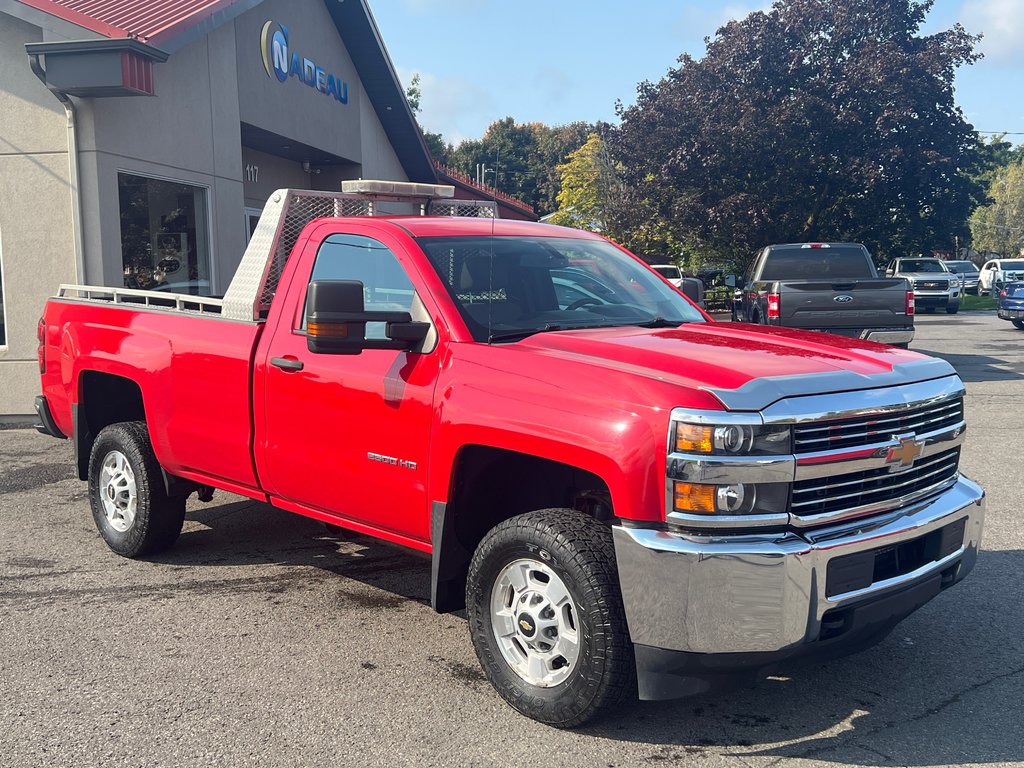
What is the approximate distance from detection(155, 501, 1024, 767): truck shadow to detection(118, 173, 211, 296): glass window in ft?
24.7

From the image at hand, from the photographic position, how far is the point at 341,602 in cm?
529

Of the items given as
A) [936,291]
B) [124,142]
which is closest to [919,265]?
[936,291]

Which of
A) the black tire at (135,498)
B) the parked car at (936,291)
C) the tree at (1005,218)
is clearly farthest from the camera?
the tree at (1005,218)

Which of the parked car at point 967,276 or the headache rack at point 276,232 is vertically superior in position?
the headache rack at point 276,232

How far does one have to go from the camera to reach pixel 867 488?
3.72 metres

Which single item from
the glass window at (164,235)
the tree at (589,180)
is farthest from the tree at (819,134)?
the glass window at (164,235)

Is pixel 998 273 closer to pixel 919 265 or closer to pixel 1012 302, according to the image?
pixel 919 265

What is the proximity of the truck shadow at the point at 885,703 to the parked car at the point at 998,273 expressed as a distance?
36.3m

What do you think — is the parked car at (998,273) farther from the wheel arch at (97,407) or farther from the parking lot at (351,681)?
the wheel arch at (97,407)

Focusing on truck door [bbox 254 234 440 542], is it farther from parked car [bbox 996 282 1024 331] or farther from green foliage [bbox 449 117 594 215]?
parked car [bbox 996 282 1024 331]

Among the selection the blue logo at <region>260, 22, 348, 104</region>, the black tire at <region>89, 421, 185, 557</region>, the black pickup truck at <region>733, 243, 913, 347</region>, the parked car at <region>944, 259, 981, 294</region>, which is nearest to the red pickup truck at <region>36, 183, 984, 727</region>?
the black tire at <region>89, 421, 185, 557</region>

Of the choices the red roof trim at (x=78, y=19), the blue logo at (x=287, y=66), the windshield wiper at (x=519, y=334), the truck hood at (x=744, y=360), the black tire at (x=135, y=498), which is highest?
the blue logo at (x=287, y=66)

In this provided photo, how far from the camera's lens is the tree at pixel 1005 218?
83562 millimetres

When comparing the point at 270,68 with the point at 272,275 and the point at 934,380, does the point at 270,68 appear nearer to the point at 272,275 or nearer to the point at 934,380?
the point at 272,275
